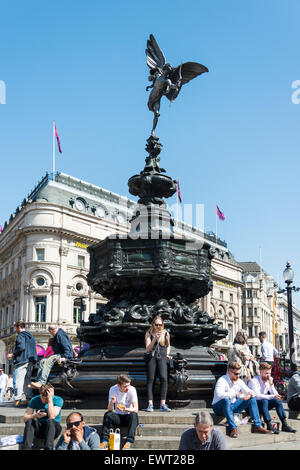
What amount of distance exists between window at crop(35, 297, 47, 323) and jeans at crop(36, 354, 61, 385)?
42.1m

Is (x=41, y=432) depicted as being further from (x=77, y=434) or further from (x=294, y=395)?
(x=294, y=395)

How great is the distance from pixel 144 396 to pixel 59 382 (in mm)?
1376

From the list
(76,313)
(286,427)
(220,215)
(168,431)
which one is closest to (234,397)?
(286,427)

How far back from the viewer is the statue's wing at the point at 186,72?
11.5 m

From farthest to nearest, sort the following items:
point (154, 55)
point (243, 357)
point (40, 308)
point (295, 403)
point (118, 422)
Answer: point (40, 308)
point (154, 55)
point (295, 403)
point (243, 357)
point (118, 422)

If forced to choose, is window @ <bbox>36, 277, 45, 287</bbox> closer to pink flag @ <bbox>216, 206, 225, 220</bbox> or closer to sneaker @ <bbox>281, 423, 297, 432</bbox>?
pink flag @ <bbox>216, 206, 225, 220</bbox>

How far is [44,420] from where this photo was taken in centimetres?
630

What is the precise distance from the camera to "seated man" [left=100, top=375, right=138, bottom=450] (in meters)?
6.45

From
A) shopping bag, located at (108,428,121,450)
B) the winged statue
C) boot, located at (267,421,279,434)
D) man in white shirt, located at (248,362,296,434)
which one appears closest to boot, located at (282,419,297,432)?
man in white shirt, located at (248,362,296,434)

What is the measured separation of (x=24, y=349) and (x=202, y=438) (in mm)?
5961

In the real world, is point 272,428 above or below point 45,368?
below

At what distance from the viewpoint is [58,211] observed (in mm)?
51531

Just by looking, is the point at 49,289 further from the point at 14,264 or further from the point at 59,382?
the point at 59,382

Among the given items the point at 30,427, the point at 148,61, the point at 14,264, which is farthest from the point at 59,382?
the point at 14,264
